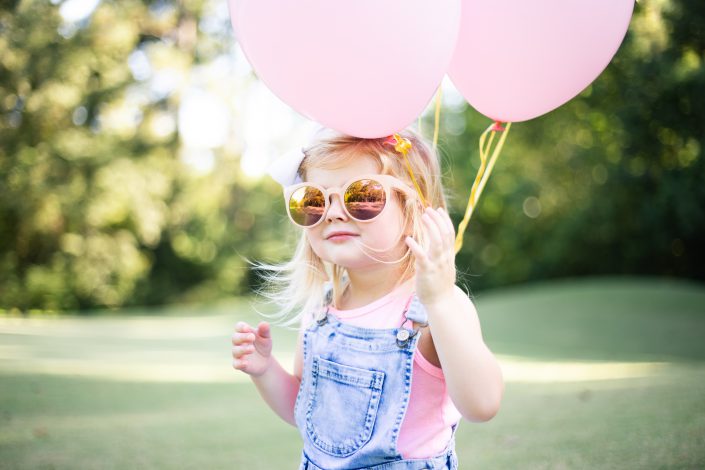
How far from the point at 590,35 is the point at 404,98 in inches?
23.0

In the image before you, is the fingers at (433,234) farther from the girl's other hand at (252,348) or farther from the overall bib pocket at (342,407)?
the girl's other hand at (252,348)

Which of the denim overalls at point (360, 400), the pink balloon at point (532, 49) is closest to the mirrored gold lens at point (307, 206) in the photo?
the denim overalls at point (360, 400)

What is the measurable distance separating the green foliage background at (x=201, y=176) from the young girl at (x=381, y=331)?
25.4 feet

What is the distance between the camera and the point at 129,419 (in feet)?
10.9

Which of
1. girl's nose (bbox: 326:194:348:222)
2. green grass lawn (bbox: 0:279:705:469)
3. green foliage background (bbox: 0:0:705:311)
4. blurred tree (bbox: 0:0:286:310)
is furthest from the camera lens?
blurred tree (bbox: 0:0:286:310)

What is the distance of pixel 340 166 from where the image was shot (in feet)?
5.17

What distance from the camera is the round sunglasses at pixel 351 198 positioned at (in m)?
1.48

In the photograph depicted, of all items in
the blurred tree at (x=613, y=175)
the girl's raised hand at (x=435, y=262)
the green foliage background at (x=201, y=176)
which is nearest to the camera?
the girl's raised hand at (x=435, y=262)

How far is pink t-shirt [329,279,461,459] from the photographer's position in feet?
4.87

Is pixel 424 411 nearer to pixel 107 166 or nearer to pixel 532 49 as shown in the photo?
pixel 532 49

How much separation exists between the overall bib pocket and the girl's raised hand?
0.94ft

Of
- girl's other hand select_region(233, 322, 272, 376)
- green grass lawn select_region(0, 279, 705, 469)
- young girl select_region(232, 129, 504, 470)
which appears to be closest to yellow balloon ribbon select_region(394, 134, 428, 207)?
young girl select_region(232, 129, 504, 470)

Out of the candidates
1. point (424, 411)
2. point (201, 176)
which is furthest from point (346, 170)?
point (201, 176)

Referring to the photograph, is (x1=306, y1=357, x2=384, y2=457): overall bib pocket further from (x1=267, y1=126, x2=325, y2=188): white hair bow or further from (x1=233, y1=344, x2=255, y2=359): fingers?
(x1=267, y1=126, x2=325, y2=188): white hair bow
